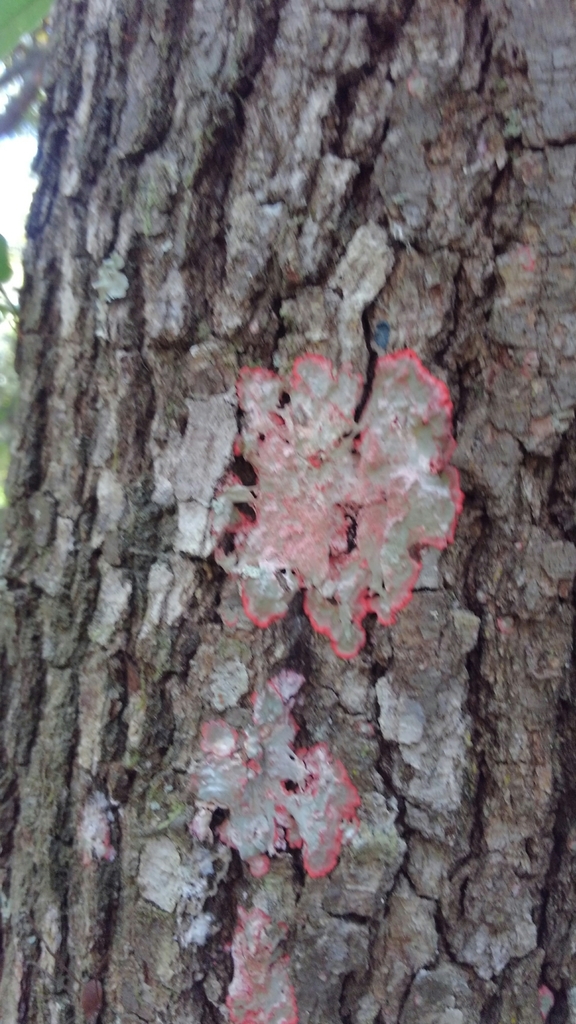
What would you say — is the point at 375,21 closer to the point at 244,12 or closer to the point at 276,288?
the point at 244,12

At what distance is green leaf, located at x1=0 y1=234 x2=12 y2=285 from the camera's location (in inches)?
43.1

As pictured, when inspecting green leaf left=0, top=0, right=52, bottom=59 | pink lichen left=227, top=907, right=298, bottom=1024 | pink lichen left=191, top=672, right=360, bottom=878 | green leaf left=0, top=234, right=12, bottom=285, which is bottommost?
pink lichen left=227, top=907, right=298, bottom=1024

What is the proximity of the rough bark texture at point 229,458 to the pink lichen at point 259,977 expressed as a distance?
0.6 inches

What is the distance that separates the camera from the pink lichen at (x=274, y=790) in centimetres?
75

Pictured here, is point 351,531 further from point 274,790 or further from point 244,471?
point 274,790

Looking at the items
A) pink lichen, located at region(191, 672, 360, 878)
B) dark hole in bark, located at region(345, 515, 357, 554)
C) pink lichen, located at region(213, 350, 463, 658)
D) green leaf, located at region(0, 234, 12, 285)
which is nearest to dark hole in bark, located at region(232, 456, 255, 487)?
pink lichen, located at region(213, 350, 463, 658)

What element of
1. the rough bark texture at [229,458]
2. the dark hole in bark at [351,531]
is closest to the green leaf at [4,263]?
the rough bark texture at [229,458]

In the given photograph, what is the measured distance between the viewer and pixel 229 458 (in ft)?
2.58

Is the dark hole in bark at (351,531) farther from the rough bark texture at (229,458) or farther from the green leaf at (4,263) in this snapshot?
the green leaf at (4,263)

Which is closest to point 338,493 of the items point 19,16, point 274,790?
point 274,790

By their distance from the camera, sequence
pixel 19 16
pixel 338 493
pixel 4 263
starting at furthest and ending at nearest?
pixel 4 263
pixel 19 16
pixel 338 493

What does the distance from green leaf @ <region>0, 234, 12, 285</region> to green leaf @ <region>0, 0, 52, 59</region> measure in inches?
11.6

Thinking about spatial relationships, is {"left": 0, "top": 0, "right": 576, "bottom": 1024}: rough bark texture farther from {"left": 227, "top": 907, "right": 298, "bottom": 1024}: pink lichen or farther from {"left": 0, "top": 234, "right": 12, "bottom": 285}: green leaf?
{"left": 0, "top": 234, "right": 12, "bottom": 285}: green leaf

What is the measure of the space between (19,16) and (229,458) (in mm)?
622
